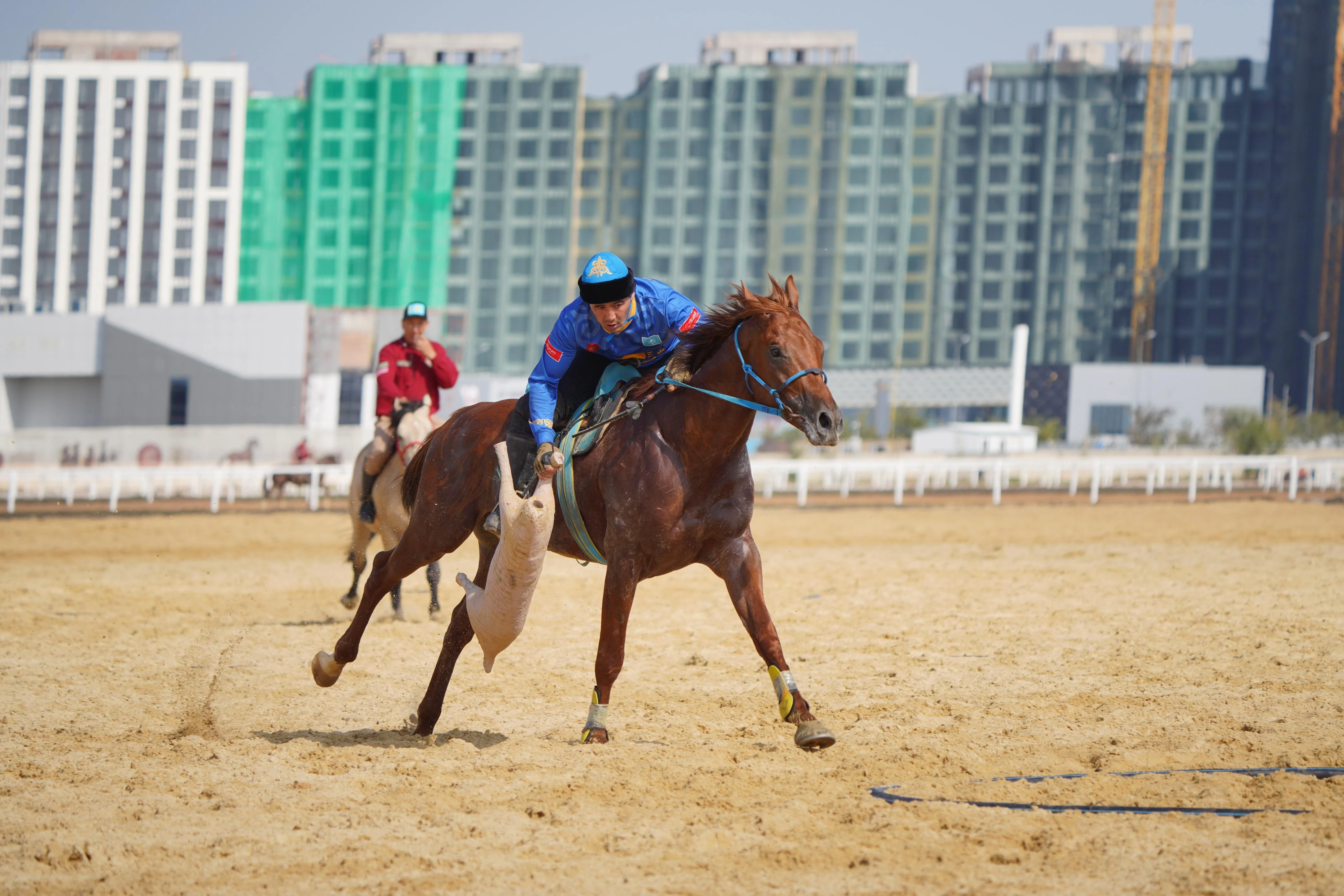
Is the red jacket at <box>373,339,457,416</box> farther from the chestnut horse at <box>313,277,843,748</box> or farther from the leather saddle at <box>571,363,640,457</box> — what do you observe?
the chestnut horse at <box>313,277,843,748</box>

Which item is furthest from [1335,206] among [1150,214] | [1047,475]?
[1047,475]

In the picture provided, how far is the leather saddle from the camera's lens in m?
5.96

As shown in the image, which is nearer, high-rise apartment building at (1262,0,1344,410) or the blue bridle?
the blue bridle

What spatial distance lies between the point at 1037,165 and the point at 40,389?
63.8m

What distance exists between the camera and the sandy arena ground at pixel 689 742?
4023mm

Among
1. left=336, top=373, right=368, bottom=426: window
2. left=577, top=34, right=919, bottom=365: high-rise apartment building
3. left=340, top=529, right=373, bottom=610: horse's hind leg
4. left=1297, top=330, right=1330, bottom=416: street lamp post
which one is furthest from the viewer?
left=577, top=34, right=919, bottom=365: high-rise apartment building

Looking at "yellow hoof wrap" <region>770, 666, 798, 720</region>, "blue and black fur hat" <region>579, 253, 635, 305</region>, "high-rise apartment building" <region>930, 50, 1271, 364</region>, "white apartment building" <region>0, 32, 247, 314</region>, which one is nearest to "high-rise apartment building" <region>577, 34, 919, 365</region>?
"high-rise apartment building" <region>930, 50, 1271, 364</region>

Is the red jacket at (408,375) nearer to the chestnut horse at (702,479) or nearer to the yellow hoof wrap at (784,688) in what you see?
the chestnut horse at (702,479)

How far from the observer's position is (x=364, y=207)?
3194 inches

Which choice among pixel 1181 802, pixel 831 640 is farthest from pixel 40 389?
pixel 1181 802

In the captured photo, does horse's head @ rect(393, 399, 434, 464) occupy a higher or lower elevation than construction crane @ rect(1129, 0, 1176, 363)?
lower

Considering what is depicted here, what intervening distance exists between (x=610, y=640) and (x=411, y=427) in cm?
456

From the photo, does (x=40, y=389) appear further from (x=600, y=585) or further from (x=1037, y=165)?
(x=1037, y=165)

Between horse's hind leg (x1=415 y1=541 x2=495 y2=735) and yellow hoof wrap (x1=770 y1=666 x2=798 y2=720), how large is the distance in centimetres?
151
